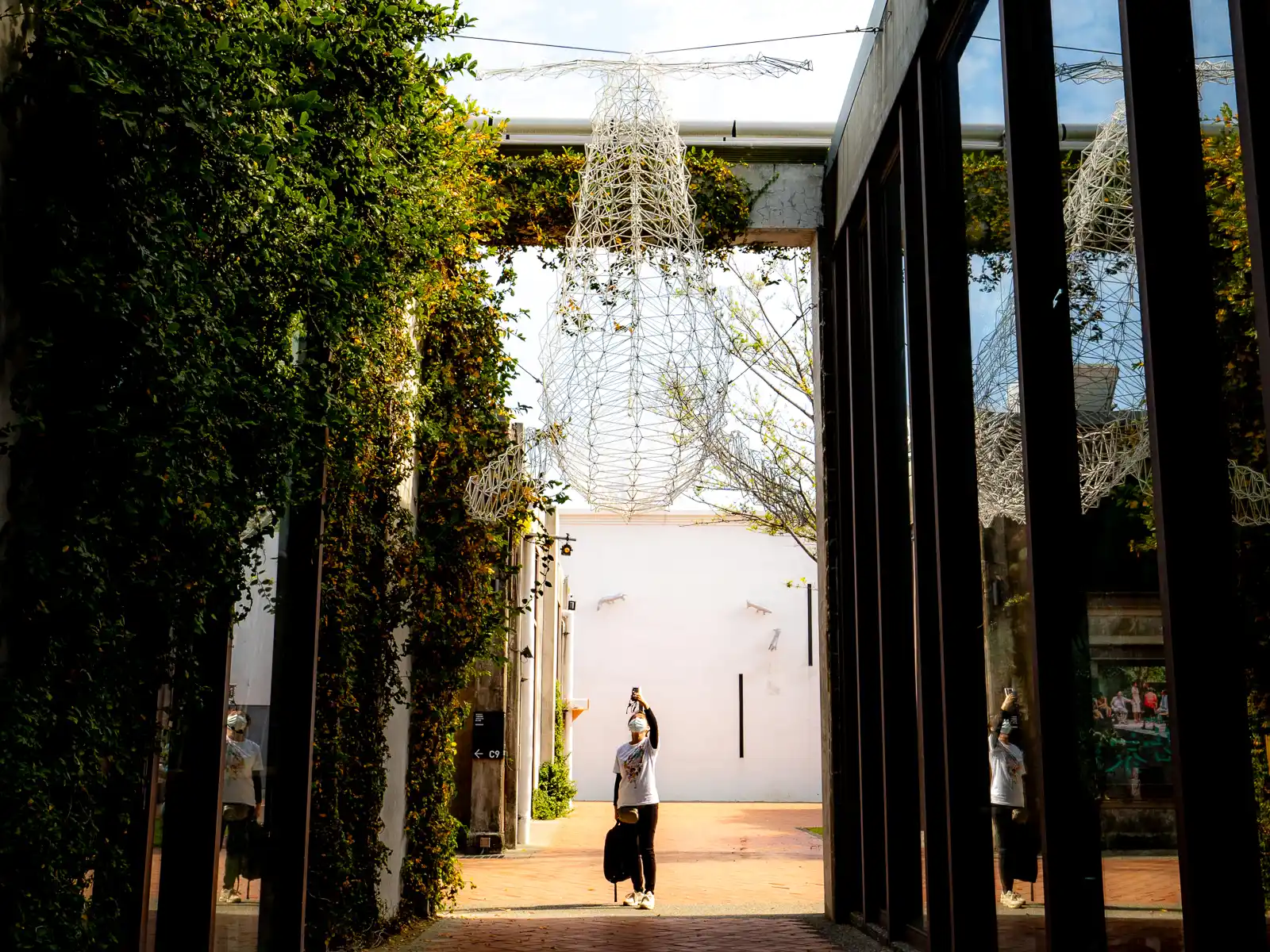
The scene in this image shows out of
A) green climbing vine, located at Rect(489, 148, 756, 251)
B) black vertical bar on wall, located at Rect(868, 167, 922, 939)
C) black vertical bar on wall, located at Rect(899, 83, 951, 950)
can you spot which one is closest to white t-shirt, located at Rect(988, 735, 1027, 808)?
black vertical bar on wall, located at Rect(899, 83, 951, 950)

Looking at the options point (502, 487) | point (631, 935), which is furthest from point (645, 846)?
point (502, 487)

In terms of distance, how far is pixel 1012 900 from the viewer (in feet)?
13.8

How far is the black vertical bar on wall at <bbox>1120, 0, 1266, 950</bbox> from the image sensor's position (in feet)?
8.88

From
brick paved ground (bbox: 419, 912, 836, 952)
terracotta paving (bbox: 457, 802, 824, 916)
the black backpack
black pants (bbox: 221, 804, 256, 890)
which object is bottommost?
terracotta paving (bbox: 457, 802, 824, 916)

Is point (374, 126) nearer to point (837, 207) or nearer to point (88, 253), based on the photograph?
point (88, 253)

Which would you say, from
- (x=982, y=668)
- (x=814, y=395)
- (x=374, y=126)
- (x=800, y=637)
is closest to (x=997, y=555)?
(x=982, y=668)

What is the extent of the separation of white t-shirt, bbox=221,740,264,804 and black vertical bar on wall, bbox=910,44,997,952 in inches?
113

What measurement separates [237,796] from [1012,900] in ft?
9.89

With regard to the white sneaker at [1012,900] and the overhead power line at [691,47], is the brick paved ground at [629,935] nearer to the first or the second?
the white sneaker at [1012,900]

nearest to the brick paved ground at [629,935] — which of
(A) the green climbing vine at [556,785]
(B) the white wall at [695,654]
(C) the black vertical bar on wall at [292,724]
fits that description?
(C) the black vertical bar on wall at [292,724]

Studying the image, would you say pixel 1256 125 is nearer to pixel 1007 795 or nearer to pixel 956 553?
pixel 956 553

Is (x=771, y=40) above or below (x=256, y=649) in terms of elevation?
above

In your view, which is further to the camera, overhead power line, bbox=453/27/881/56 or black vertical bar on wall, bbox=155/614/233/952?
overhead power line, bbox=453/27/881/56

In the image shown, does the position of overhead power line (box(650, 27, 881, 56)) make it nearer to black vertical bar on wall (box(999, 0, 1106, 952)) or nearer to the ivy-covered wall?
the ivy-covered wall
